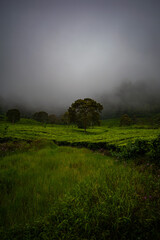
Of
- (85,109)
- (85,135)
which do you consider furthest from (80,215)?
(85,109)

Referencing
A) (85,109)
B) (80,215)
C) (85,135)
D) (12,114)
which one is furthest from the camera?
(12,114)

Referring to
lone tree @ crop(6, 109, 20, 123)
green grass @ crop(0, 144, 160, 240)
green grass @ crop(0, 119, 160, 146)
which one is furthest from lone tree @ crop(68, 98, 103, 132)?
lone tree @ crop(6, 109, 20, 123)

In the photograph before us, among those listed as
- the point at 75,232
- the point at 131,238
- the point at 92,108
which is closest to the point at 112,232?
the point at 131,238

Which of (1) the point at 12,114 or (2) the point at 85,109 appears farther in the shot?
(1) the point at 12,114

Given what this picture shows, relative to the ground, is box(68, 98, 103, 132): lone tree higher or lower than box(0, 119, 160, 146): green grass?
higher

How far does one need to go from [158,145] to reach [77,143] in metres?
8.07

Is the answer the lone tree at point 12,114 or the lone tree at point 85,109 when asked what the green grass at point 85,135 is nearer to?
the lone tree at point 85,109

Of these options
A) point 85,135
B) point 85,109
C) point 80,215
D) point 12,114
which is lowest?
point 85,135

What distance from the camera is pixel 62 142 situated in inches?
530

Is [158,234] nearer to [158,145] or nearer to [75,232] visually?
[75,232]

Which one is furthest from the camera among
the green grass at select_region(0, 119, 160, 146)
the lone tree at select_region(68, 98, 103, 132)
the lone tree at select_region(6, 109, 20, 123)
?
the lone tree at select_region(6, 109, 20, 123)

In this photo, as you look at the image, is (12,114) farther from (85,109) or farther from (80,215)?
(80,215)

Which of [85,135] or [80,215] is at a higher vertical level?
[80,215]

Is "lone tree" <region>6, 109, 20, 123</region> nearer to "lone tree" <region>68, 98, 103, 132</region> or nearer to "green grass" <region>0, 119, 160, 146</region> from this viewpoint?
"green grass" <region>0, 119, 160, 146</region>
